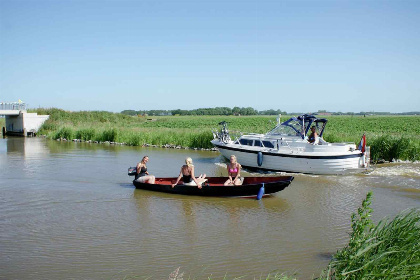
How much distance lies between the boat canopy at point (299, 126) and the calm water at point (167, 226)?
9.65ft

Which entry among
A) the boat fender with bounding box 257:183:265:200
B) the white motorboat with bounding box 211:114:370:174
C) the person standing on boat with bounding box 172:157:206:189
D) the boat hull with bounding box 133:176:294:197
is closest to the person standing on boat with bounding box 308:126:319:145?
the white motorboat with bounding box 211:114:370:174

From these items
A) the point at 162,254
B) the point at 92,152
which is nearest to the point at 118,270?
the point at 162,254

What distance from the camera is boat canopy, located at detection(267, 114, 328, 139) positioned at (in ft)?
68.0

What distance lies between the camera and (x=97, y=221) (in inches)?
451

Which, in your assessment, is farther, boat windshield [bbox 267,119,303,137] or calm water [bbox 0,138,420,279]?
boat windshield [bbox 267,119,303,137]

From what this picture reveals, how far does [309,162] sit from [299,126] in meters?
2.98

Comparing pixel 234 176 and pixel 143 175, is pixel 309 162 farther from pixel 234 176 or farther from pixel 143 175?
pixel 143 175

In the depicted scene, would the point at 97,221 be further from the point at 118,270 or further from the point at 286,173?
the point at 286,173

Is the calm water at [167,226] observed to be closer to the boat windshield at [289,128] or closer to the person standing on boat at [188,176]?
the person standing on boat at [188,176]

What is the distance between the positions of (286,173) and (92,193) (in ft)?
31.8

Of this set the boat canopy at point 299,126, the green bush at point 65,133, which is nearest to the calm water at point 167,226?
the boat canopy at point 299,126

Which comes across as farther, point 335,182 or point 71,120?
point 71,120

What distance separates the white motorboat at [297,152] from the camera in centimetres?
1883

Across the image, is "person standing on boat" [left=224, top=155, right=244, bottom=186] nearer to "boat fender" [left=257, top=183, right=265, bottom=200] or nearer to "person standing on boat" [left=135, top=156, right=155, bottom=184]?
"boat fender" [left=257, top=183, right=265, bottom=200]
